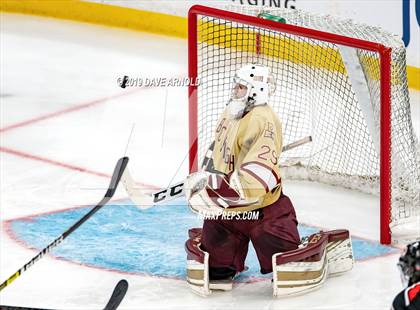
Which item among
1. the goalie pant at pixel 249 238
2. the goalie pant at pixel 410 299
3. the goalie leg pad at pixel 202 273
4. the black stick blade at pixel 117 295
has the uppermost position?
the goalie pant at pixel 410 299

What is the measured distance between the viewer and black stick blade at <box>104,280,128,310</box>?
3.57 metres

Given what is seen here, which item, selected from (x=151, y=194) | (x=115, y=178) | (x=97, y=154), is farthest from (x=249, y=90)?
(x=97, y=154)

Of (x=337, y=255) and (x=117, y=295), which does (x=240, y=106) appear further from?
(x=117, y=295)

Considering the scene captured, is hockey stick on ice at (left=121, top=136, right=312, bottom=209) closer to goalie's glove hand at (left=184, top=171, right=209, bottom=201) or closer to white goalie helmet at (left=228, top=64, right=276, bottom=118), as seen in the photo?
goalie's glove hand at (left=184, top=171, right=209, bottom=201)

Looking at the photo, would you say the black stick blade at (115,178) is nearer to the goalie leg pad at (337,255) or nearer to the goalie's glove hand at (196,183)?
the goalie's glove hand at (196,183)

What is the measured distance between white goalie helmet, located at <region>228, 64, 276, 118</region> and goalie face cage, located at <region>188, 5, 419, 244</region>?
416 mm

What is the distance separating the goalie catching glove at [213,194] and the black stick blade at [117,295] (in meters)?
0.29

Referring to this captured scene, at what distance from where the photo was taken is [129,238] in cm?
408

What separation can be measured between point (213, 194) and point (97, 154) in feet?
4.47

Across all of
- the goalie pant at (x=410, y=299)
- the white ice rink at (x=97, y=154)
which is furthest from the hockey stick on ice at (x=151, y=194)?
the goalie pant at (x=410, y=299)

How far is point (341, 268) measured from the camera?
377 centimetres

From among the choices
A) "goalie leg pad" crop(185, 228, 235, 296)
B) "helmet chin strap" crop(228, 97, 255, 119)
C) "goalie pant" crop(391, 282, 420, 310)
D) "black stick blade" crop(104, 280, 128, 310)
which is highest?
"helmet chin strap" crop(228, 97, 255, 119)

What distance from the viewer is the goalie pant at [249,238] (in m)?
3.63

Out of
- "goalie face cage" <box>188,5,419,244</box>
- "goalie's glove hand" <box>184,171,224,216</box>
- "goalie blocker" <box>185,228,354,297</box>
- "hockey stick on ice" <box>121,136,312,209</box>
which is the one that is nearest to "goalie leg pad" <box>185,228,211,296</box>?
"goalie blocker" <box>185,228,354,297</box>
